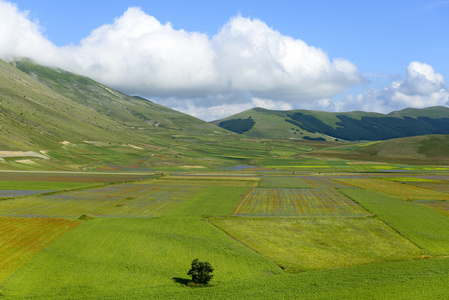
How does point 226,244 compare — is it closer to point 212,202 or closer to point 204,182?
point 212,202

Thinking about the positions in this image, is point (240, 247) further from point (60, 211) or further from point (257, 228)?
point (60, 211)

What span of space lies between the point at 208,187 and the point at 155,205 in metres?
34.5

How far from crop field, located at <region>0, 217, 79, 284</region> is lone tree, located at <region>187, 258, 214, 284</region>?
23524mm

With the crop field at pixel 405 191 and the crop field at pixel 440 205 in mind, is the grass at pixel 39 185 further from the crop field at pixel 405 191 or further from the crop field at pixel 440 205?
the crop field at pixel 440 205

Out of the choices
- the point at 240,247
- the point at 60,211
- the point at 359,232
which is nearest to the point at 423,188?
the point at 359,232

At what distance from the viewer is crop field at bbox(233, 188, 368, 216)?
76.6 meters

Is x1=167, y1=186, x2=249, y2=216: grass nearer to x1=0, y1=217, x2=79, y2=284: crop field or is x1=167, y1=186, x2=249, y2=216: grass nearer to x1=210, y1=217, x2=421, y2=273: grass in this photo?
x1=210, y1=217, x2=421, y2=273: grass

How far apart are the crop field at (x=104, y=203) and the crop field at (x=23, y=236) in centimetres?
656

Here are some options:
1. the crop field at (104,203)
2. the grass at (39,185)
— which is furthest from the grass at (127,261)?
the grass at (39,185)

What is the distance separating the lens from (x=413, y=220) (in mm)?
67875

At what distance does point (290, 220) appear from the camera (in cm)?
6894

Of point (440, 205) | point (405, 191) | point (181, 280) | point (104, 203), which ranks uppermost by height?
point (405, 191)

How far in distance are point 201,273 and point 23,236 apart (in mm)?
35855

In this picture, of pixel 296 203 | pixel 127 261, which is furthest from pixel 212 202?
pixel 127 261
